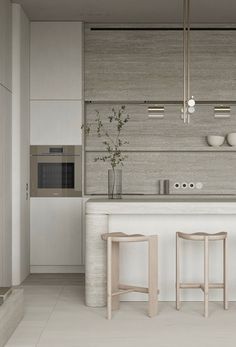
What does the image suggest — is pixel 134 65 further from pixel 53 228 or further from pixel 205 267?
pixel 205 267

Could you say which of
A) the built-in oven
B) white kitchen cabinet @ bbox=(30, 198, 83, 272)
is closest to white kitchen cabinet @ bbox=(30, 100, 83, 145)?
the built-in oven

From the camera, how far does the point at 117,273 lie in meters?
4.80

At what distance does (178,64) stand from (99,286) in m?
2.99

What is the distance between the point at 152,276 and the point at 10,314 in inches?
48.0

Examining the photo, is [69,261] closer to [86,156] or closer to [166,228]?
[86,156]

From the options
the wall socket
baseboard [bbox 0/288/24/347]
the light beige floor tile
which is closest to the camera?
baseboard [bbox 0/288/24/347]

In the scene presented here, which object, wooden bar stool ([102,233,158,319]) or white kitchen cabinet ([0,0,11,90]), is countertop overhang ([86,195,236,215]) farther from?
white kitchen cabinet ([0,0,11,90])

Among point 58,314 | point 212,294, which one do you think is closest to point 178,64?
point 212,294

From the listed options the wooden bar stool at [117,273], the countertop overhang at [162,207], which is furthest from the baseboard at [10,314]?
the countertop overhang at [162,207]

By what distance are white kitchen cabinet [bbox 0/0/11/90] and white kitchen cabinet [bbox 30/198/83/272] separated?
1.53 meters

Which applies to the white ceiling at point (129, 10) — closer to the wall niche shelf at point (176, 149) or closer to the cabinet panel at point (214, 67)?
the cabinet panel at point (214, 67)

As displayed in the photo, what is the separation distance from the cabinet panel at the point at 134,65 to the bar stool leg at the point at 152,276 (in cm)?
253

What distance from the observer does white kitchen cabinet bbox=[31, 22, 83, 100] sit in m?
6.46

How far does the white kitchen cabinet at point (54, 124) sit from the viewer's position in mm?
6457
